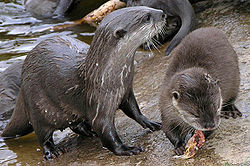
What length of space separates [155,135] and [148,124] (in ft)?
0.34

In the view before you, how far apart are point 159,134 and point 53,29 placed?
12.2 ft

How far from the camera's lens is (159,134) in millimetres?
3332

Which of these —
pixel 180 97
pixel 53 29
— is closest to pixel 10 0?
pixel 53 29

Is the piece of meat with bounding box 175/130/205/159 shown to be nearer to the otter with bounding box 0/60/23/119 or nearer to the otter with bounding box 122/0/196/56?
the otter with bounding box 122/0/196/56

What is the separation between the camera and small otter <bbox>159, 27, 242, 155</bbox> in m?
2.71

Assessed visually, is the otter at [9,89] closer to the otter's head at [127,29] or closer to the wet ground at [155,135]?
the wet ground at [155,135]

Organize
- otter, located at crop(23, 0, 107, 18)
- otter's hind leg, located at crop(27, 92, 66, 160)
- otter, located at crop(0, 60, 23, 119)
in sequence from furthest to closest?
otter, located at crop(23, 0, 107, 18) < otter, located at crop(0, 60, 23, 119) < otter's hind leg, located at crop(27, 92, 66, 160)

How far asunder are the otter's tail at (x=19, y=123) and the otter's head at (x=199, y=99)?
4.23 ft

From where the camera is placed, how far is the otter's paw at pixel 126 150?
3113 millimetres

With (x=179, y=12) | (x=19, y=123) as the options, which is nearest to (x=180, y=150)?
(x=19, y=123)

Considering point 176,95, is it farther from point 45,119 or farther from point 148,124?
point 45,119

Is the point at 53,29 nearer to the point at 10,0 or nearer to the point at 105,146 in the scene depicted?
the point at 10,0

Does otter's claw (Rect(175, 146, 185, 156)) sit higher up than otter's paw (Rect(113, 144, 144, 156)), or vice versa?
otter's claw (Rect(175, 146, 185, 156))

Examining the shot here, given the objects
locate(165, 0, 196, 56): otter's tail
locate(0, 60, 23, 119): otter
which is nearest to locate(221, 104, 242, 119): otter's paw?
locate(165, 0, 196, 56): otter's tail
